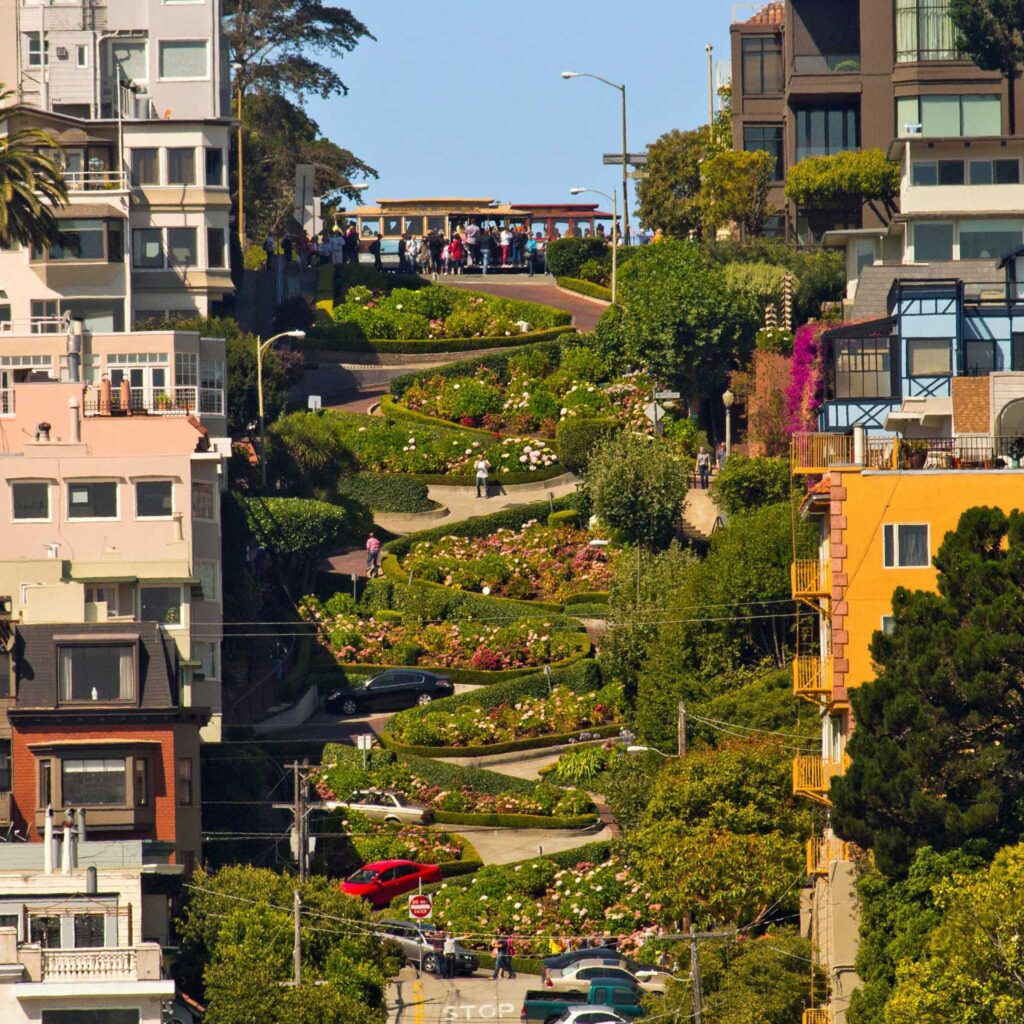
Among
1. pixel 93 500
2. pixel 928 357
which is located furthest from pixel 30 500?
pixel 928 357

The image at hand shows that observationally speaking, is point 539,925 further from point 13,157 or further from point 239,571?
point 13,157

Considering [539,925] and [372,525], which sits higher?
[372,525]

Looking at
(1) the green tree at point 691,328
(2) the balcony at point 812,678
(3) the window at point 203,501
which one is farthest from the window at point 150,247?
(2) the balcony at point 812,678

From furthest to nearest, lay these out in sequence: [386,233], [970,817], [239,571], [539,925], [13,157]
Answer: [386,233] < [13,157] < [239,571] < [539,925] < [970,817]

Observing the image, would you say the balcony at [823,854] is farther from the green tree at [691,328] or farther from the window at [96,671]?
the green tree at [691,328]

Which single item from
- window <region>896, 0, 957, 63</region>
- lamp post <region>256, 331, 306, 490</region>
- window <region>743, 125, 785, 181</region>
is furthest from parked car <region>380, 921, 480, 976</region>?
window <region>743, 125, 785, 181</region>

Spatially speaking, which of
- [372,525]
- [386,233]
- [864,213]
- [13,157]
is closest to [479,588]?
[372,525]

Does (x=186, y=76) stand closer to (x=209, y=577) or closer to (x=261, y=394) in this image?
(x=261, y=394)

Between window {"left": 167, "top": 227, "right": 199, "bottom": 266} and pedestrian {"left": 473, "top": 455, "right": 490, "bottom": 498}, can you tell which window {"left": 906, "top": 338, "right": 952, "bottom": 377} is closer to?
pedestrian {"left": 473, "top": 455, "right": 490, "bottom": 498}
